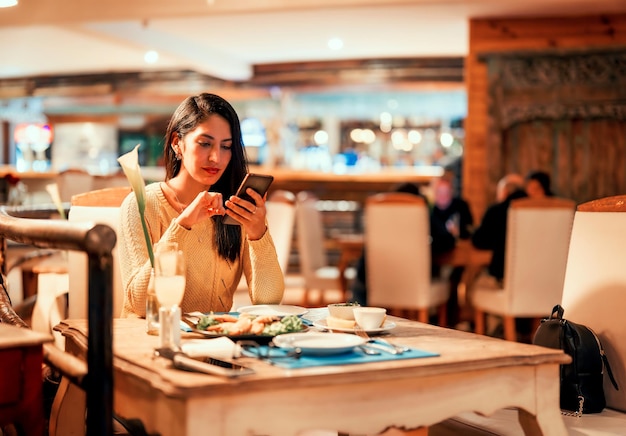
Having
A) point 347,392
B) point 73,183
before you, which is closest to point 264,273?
point 347,392

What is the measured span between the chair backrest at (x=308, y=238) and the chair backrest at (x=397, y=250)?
3.42 ft

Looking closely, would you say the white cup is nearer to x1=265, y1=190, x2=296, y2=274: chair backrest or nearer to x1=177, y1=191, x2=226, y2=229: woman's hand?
x1=177, y1=191, x2=226, y2=229: woman's hand

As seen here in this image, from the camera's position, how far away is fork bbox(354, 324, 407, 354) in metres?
1.75

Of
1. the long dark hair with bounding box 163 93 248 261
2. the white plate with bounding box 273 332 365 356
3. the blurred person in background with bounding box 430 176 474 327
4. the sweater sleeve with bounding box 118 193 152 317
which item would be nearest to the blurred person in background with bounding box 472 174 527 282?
the blurred person in background with bounding box 430 176 474 327

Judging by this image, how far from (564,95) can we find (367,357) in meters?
6.48

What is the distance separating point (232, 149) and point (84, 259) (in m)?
0.70

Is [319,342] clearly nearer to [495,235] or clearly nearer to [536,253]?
[536,253]

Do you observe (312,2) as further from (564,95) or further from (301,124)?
(301,124)

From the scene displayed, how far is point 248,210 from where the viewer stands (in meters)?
2.45

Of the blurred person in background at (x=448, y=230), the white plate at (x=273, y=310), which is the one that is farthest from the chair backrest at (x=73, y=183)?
the white plate at (x=273, y=310)

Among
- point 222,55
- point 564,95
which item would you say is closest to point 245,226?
point 564,95

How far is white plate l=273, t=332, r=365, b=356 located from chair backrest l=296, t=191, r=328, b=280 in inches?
187

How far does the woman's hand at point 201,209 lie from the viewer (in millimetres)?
2375

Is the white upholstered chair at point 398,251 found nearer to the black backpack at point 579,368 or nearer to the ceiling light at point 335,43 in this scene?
the black backpack at point 579,368
